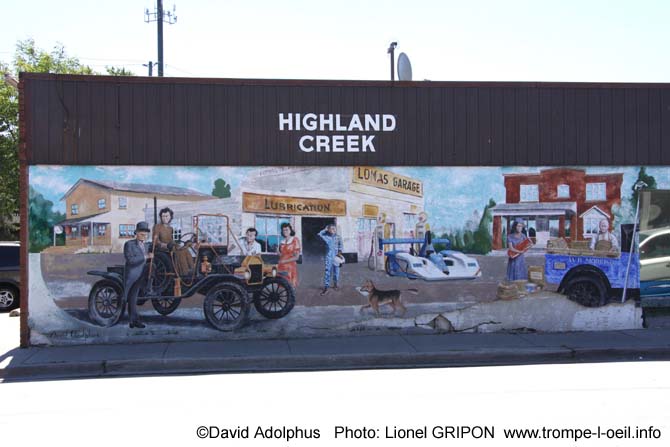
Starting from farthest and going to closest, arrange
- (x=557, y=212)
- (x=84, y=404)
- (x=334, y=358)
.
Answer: (x=557, y=212), (x=334, y=358), (x=84, y=404)

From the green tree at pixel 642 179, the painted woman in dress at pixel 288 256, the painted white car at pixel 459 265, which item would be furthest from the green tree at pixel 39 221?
the green tree at pixel 642 179

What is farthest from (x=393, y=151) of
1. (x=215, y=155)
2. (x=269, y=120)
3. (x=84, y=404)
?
(x=84, y=404)

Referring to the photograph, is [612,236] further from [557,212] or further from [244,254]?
[244,254]

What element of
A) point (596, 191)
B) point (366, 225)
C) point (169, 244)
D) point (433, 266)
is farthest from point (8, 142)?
point (596, 191)

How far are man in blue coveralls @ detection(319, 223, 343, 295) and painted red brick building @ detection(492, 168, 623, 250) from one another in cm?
282

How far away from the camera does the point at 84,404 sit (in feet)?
26.3

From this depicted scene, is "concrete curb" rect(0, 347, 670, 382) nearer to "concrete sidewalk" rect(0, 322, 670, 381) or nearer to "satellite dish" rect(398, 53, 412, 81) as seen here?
"concrete sidewalk" rect(0, 322, 670, 381)

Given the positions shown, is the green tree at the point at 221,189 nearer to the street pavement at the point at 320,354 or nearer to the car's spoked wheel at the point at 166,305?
the car's spoked wheel at the point at 166,305

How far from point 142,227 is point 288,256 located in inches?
98.1

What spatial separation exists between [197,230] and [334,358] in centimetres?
333

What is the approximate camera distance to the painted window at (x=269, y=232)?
1202 cm

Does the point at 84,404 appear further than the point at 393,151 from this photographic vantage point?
No

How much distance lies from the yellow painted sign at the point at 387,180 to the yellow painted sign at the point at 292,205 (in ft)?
1.84

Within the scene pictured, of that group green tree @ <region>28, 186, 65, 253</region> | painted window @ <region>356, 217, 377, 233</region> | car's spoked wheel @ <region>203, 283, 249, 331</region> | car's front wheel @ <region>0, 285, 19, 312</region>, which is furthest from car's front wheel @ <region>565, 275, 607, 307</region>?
car's front wheel @ <region>0, 285, 19, 312</region>
